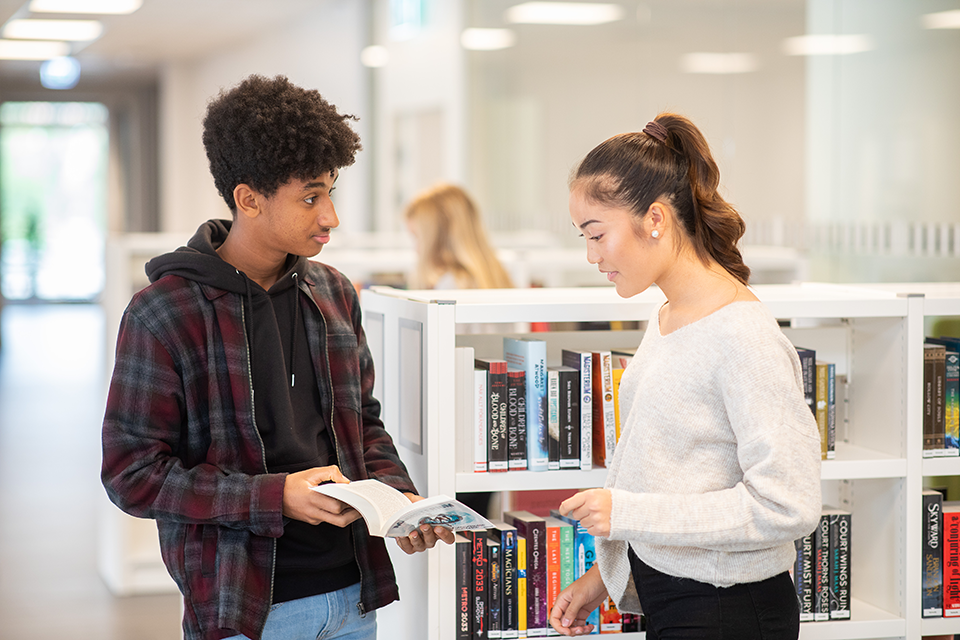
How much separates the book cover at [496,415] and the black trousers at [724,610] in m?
0.54

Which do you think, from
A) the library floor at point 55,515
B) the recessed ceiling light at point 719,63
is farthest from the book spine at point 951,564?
the recessed ceiling light at point 719,63

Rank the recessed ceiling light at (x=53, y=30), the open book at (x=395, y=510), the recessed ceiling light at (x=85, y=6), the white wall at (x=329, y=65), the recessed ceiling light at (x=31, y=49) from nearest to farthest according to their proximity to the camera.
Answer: the open book at (x=395, y=510)
the recessed ceiling light at (x=85, y=6)
the recessed ceiling light at (x=53, y=30)
the white wall at (x=329, y=65)
the recessed ceiling light at (x=31, y=49)

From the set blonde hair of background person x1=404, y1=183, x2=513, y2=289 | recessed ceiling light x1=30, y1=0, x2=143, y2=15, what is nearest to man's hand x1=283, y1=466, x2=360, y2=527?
blonde hair of background person x1=404, y1=183, x2=513, y2=289

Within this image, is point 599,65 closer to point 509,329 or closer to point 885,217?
point 885,217

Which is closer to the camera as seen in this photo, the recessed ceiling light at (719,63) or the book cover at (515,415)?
the book cover at (515,415)

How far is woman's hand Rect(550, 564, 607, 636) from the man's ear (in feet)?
2.78

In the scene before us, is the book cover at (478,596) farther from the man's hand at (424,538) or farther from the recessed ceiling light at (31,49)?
the recessed ceiling light at (31,49)

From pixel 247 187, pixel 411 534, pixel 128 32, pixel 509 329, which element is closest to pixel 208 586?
pixel 411 534

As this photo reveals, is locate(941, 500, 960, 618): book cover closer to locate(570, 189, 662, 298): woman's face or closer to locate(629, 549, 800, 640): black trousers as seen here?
locate(629, 549, 800, 640): black trousers

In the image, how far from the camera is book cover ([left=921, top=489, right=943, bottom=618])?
7.06 feet

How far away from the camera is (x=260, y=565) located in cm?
156

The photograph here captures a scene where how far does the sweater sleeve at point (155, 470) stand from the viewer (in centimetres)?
149

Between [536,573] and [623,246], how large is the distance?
2.80 ft

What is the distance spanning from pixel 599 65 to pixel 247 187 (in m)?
6.00
